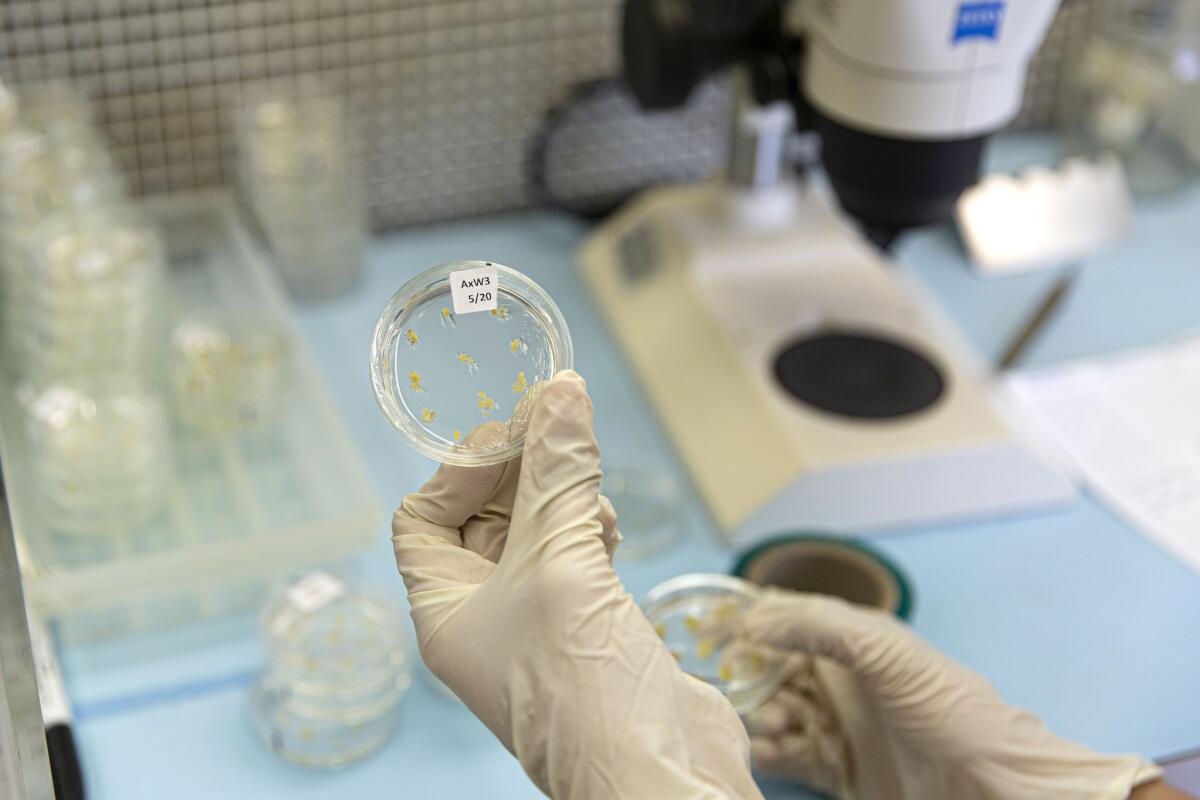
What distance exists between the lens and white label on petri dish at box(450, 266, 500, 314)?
785mm

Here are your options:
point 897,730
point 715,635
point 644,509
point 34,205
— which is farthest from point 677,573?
point 34,205

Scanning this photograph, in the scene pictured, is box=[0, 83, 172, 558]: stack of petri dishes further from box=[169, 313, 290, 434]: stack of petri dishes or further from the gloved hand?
the gloved hand

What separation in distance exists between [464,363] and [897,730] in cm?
52

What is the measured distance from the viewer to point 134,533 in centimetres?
138

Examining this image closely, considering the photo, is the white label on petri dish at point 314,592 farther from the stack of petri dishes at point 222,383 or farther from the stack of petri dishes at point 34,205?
the stack of petri dishes at point 34,205

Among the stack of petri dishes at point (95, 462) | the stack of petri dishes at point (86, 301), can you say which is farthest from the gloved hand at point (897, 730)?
the stack of petri dishes at point (86, 301)

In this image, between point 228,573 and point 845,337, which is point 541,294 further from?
point 845,337

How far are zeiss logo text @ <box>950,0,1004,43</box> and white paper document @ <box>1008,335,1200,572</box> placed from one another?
0.61 metres

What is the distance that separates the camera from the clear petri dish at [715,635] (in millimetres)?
1131

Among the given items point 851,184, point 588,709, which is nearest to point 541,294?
point 588,709

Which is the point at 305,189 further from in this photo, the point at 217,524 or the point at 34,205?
the point at 217,524

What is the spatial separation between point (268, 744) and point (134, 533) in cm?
29

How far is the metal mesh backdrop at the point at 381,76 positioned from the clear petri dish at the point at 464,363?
3.57 feet

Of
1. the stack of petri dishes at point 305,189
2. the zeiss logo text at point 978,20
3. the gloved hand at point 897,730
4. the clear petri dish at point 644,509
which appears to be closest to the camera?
the gloved hand at point 897,730
